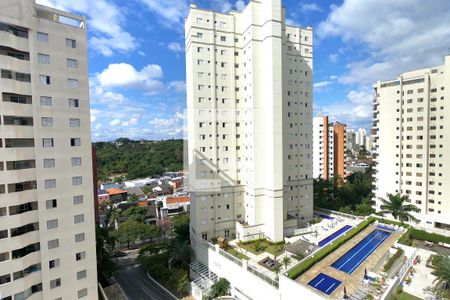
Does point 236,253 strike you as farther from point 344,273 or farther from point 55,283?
point 55,283

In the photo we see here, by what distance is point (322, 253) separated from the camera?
2777cm

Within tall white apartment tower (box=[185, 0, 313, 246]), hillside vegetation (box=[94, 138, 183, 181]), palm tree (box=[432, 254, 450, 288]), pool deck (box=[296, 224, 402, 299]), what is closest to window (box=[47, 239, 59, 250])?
tall white apartment tower (box=[185, 0, 313, 246])

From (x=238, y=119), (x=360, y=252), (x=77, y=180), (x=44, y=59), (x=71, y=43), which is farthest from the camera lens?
(x=238, y=119)

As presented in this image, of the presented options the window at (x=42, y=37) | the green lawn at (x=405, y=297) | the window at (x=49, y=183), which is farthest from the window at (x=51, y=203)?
the green lawn at (x=405, y=297)

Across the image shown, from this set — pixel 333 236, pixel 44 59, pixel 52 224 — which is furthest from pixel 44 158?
pixel 333 236

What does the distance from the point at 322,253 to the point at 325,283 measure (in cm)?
543

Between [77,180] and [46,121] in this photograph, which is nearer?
[46,121]

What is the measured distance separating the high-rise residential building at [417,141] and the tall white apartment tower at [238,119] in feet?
85.5

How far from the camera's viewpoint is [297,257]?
28.8 meters

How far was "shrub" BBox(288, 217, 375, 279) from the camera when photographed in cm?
2359

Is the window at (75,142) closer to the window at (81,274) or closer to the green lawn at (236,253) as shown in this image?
the window at (81,274)

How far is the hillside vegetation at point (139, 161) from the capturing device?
10814cm

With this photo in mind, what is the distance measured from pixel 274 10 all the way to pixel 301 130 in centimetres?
2019

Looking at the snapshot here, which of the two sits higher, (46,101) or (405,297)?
(46,101)
